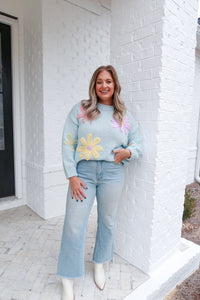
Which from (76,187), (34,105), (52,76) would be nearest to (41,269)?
(76,187)

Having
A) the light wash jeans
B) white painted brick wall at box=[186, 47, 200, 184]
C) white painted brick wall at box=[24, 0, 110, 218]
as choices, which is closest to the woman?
the light wash jeans

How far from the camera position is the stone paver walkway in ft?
5.55

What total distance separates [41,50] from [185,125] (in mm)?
1978

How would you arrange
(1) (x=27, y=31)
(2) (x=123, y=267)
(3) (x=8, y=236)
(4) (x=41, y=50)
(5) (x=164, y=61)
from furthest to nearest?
(1) (x=27, y=31) → (4) (x=41, y=50) → (3) (x=8, y=236) → (2) (x=123, y=267) → (5) (x=164, y=61)

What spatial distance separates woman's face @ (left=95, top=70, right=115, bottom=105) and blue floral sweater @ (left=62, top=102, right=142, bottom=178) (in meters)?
0.08

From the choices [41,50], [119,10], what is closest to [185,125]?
[119,10]

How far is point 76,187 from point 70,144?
12.2 inches

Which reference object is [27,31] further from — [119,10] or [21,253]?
[21,253]

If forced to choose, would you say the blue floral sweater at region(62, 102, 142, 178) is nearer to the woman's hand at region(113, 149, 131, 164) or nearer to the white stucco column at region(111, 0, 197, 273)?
the woman's hand at region(113, 149, 131, 164)

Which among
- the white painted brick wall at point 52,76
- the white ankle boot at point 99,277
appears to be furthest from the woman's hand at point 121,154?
the white painted brick wall at point 52,76

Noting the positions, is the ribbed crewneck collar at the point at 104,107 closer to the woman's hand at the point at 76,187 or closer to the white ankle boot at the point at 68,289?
the woman's hand at the point at 76,187

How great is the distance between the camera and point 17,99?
3182 mm

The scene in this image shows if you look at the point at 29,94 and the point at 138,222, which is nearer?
the point at 138,222

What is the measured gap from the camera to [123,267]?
200 cm
